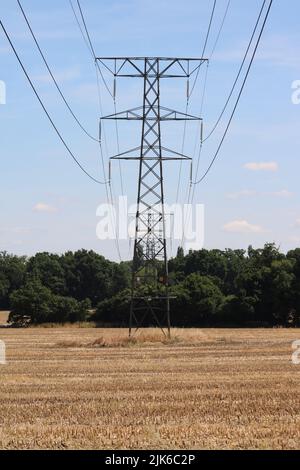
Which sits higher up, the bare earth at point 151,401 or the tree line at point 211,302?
the tree line at point 211,302

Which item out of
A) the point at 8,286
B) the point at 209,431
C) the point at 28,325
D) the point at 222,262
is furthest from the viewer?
the point at 222,262

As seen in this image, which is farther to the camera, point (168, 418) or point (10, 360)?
point (10, 360)

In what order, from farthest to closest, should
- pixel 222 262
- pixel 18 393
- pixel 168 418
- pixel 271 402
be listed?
pixel 222 262 < pixel 18 393 < pixel 271 402 < pixel 168 418

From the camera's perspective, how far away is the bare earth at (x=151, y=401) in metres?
15.4

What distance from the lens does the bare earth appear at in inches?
607

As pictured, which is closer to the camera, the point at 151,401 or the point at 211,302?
the point at 151,401

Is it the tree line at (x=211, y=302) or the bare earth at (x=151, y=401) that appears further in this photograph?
the tree line at (x=211, y=302)

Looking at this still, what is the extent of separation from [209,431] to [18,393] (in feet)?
28.2

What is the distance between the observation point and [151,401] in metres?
20.9

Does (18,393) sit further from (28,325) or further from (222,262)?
(222,262)

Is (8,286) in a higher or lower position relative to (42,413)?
higher
